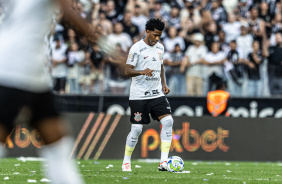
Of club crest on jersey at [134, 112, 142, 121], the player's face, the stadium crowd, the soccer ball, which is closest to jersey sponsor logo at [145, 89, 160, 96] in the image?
club crest on jersey at [134, 112, 142, 121]

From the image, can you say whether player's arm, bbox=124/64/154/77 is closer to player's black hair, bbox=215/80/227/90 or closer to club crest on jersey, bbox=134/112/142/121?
club crest on jersey, bbox=134/112/142/121

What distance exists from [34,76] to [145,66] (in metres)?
5.66

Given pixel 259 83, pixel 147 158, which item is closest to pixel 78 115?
pixel 147 158

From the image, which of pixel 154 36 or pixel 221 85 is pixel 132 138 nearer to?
pixel 154 36

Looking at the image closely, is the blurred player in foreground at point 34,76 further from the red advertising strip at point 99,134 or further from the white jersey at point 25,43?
the red advertising strip at point 99,134

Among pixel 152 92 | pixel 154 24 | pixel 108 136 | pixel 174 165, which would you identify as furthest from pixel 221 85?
pixel 174 165

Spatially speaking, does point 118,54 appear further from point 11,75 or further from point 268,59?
point 268,59

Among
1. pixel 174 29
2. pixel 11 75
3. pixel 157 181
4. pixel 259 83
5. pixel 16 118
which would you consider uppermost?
pixel 174 29

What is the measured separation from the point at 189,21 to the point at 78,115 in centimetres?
375

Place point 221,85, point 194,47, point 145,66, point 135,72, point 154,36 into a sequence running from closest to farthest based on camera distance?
1. point 135,72
2. point 154,36
3. point 145,66
4. point 221,85
5. point 194,47

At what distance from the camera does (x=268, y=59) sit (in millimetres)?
14586

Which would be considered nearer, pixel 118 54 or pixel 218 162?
pixel 118 54

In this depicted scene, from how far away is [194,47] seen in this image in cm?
1506

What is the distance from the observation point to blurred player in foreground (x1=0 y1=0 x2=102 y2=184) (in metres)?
4.67
